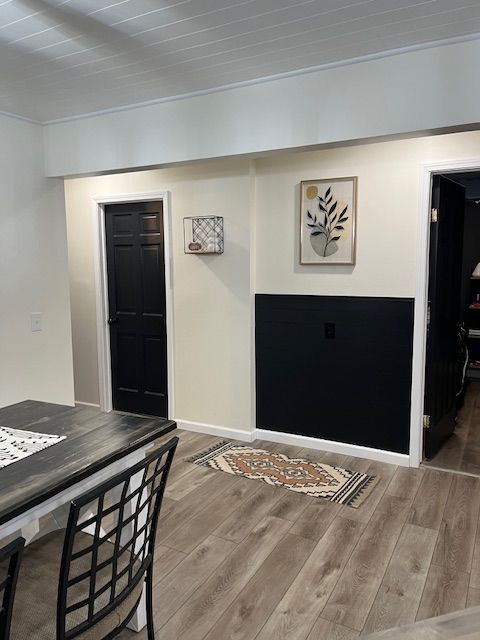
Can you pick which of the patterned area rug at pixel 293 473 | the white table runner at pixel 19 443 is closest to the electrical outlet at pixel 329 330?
the patterned area rug at pixel 293 473

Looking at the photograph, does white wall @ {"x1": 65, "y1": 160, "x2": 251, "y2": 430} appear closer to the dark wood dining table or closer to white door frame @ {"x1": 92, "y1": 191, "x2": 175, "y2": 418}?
white door frame @ {"x1": 92, "y1": 191, "x2": 175, "y2": 418}

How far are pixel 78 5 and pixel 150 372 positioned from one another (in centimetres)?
339

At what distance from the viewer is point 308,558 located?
2.51 meters

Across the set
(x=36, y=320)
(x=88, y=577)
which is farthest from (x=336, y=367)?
(x=88, y=577)

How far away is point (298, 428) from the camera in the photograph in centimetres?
405

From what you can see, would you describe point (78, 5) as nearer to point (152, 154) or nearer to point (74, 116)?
point (152, 154)

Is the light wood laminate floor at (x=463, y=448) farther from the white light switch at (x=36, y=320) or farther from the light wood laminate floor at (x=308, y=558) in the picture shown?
the white light switch at (x=36, y=320)

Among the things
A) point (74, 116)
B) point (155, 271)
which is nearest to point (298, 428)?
point (155, 271)

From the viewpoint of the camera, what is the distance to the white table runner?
5.53 ft

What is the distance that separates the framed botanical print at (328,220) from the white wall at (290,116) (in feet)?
3.86

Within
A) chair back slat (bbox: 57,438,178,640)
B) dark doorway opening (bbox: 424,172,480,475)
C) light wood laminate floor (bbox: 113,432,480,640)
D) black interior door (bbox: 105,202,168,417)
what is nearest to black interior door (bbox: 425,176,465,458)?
dark doorway opening (bbox: 424,172,480,475)

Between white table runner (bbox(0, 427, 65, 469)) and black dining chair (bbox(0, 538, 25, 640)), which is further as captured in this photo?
white table runner (bbox(0, 427, 65, 469))

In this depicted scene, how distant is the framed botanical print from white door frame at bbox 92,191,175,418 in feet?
4.11

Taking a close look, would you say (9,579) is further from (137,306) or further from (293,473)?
(137,306)
